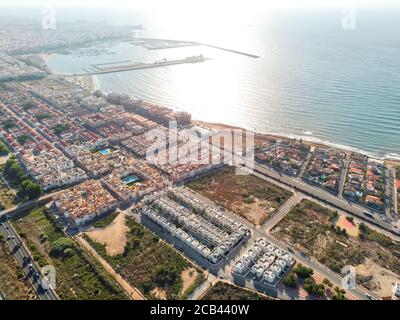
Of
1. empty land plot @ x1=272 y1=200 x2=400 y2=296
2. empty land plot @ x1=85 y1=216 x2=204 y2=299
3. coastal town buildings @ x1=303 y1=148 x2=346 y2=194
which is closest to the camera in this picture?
empty land plot @ x1=85 y1=216 x2=204 y2=299

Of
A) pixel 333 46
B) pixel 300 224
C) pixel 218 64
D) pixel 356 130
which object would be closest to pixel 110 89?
pixel 218 64

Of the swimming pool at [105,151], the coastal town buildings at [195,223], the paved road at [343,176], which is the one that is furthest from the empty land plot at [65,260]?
the paved road at [343,176]

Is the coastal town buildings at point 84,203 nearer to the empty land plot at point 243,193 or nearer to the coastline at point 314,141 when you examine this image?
Result: the empty land plot at point 243,193

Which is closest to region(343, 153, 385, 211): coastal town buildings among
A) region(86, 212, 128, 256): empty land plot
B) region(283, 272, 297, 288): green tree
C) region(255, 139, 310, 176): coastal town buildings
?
region(255, 139, 310, 176): coastal town buildings

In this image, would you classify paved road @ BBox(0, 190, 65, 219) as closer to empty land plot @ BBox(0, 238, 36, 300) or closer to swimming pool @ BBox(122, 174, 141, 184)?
empty land plot @ BBox(0, 238, 36, 300)

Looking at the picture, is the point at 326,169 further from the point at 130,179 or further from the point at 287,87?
the point at 287,87

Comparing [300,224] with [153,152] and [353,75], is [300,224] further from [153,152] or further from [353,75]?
[353,75]

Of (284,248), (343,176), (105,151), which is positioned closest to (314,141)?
(343,176)
